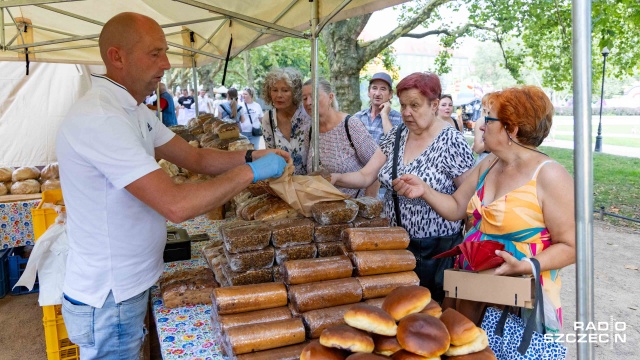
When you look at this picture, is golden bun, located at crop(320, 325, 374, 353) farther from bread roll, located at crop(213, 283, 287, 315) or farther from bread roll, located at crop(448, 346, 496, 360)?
bread roll, located at crop(213, 283, 287, 315)

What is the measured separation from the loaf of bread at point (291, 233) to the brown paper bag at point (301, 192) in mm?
140

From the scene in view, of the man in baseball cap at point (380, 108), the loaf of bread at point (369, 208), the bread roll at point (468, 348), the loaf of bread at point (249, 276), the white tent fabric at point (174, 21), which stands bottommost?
the loaf of bread at point (249, 276)

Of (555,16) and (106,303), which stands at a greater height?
(555,16)

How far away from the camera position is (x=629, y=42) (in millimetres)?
11555

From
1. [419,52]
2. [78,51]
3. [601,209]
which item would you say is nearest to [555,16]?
[601,209]

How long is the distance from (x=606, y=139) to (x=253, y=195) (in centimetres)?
2448

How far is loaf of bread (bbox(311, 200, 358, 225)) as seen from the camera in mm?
2230

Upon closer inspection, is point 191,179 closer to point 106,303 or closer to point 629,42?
point 106,303

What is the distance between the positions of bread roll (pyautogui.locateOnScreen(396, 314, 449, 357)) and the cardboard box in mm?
487

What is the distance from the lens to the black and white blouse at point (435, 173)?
9.30 ft

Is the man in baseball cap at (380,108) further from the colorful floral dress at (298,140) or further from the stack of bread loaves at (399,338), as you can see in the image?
the stack of bread loaves at (399,338)

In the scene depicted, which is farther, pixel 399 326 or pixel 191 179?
pixel 191 179

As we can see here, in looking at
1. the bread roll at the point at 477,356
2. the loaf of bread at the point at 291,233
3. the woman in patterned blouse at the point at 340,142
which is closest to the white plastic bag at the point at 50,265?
the loaf of bread at the point at 291,233

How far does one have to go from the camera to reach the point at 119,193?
6.19ft
